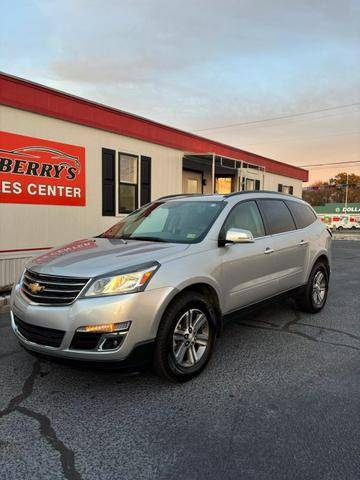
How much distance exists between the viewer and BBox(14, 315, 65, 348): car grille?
131 inches

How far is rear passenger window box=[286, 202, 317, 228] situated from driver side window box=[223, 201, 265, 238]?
1.03 metres

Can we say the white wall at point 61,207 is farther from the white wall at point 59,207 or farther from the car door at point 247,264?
the car door at point 247,264

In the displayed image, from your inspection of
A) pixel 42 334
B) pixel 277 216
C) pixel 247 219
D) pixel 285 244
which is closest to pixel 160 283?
pixel 42 334

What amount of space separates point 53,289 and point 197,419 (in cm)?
158

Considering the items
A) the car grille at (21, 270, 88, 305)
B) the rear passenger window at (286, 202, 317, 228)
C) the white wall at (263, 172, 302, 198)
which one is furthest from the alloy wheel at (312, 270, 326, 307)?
the white wall at (263, 172, 302, 198)

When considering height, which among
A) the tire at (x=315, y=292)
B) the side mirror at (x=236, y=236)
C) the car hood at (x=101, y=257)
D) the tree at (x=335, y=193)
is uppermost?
the tree at (x=335, y=193)

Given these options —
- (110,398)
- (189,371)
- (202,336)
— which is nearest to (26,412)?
(110,398)

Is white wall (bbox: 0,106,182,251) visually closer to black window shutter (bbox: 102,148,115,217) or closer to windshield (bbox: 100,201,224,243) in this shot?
black window shutter (bbox: 102,148,115,217)

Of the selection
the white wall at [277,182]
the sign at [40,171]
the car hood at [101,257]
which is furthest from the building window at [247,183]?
the car hood at [101,257]

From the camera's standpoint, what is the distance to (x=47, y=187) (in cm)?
851

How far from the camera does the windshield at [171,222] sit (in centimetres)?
436

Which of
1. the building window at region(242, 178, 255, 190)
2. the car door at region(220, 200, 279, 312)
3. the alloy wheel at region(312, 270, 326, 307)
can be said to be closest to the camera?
the car door at region(220, 200, 279, 312)

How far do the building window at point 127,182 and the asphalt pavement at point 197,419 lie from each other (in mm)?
6187

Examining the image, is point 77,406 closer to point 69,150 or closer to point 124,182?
point 69,150
